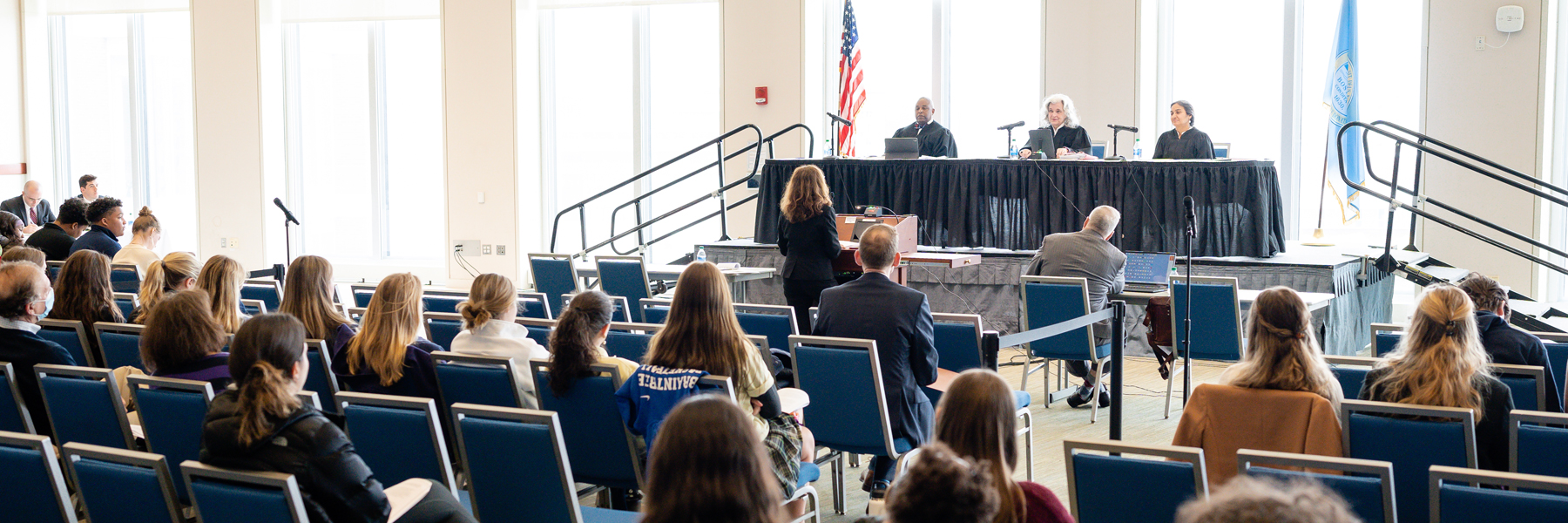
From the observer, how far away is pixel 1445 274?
759cm

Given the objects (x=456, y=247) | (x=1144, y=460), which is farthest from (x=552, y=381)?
(x=456, y=247)

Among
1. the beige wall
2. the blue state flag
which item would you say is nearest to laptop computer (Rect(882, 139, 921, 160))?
the blue state flag

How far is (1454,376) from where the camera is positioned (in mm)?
3078

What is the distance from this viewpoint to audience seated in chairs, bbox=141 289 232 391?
3201 millimetres

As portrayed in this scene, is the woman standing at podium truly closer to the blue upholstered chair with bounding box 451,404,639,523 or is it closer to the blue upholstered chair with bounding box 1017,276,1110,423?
the blue upholstered chair with bounding box 1017,276,1110,423

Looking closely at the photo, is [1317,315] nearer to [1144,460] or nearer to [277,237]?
[1144,460]

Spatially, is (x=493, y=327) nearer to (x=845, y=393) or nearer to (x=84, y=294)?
(x=845, y=393)

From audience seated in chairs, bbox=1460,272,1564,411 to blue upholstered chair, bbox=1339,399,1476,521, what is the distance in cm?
86

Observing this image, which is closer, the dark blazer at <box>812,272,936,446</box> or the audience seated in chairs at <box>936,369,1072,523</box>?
the audience seated in chairs at <box>936,369,1072,523</box>

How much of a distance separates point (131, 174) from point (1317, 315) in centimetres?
1386

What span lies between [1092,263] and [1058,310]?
1.83 ft

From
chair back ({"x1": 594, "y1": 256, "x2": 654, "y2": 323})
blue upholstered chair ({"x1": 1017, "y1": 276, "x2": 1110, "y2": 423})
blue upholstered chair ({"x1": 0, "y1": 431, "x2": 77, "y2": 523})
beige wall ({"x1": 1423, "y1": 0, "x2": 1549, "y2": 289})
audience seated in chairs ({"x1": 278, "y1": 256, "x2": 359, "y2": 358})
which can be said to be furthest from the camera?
beige wall ({"x1": 1423, "y1": 0, "x2": 1549, "y2": 289})

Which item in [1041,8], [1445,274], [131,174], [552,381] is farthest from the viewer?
[131,174]

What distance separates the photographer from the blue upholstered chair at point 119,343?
411 centimetres
